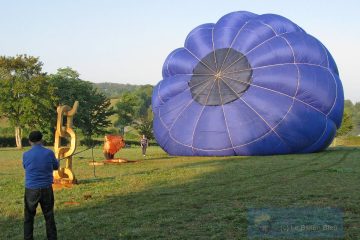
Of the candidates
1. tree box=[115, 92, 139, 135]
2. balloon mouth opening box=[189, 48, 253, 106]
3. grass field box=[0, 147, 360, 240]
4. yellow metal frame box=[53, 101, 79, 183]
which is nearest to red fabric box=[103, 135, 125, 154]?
balloon mouth opening box=[189, 48, 253, 106]

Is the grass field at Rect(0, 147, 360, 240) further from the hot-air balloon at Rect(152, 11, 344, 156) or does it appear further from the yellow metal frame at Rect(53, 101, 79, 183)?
the hot-air balloon at Rect(152, 11, 344, 156)

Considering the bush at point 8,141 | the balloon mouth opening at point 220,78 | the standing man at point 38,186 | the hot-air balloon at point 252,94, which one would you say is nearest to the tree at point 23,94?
the bush at point 8,141

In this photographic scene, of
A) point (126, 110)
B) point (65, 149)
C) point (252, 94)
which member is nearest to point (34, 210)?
point (65, 149)

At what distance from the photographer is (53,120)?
5222 cm

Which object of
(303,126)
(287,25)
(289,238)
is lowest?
(289,238)

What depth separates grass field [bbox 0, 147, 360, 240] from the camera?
7348 millimetres

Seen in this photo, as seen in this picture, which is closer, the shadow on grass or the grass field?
the grass field

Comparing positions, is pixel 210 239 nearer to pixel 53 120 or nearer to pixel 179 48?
pixel 179 48

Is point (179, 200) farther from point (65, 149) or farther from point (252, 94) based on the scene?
point (252, 94)

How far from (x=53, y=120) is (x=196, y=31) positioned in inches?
1151

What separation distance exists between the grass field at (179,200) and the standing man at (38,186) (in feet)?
1.74

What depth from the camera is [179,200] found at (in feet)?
33.2

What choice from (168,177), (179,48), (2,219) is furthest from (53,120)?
(2,219)

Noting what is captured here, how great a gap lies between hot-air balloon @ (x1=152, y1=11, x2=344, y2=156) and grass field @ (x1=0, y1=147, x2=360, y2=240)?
22.0 ft
